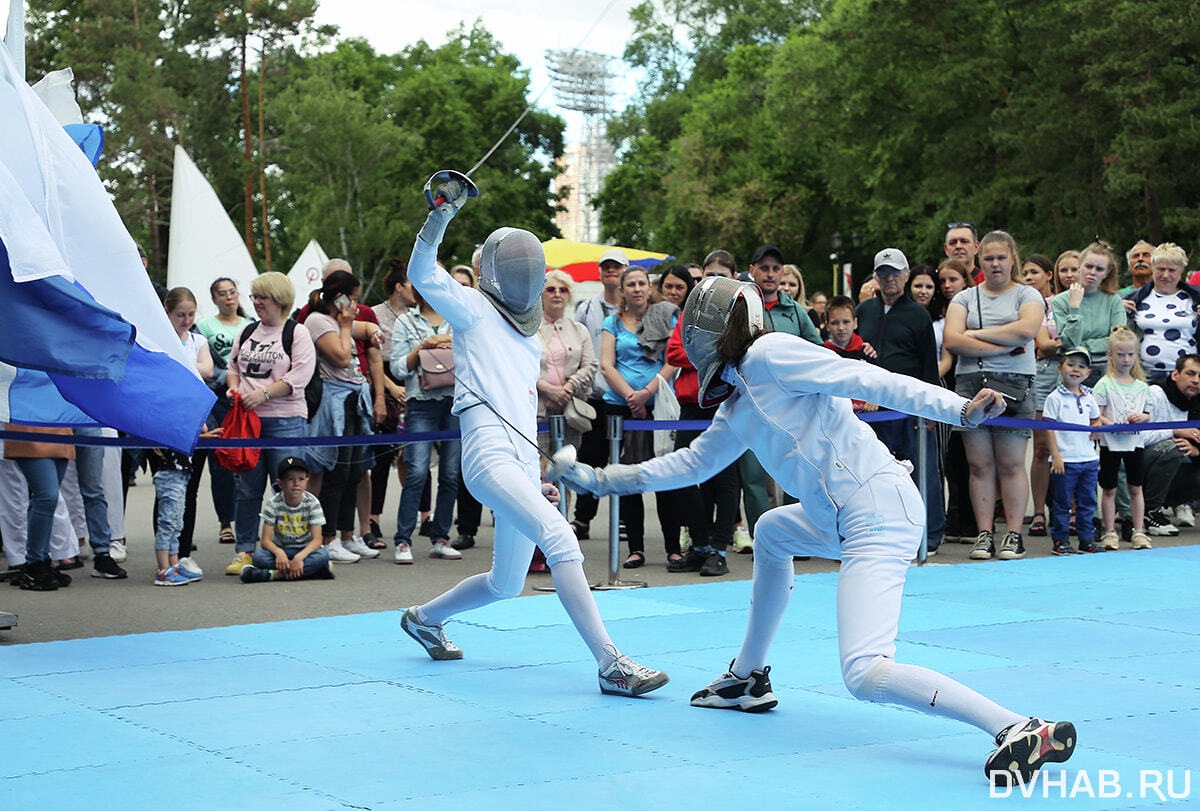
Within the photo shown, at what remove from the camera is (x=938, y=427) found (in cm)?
1034

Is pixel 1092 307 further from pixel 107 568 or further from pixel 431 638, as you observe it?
pixel 107 568

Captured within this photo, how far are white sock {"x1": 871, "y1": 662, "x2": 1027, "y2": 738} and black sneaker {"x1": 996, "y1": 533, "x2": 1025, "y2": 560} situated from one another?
20.5ft

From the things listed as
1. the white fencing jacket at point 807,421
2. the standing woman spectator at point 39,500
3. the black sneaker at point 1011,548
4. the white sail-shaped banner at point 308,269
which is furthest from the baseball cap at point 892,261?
the white sail-shaped banner at point 308,269

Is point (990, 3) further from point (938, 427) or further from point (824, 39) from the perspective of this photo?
point (938, 427)

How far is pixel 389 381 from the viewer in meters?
11.8

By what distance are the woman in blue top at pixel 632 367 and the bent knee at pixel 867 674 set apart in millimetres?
5689

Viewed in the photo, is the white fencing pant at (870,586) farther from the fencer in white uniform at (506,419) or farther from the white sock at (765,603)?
the fencer in white uniform at (506,419)

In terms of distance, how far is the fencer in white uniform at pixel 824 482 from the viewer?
15.1ft

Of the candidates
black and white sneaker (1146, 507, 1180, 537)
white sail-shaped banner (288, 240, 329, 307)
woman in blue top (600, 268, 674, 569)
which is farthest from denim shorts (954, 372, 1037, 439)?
white sail-shaped banner (288, 240, 329, 307)

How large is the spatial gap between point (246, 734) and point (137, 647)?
2179 millimetres

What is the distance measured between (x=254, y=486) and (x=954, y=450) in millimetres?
5789

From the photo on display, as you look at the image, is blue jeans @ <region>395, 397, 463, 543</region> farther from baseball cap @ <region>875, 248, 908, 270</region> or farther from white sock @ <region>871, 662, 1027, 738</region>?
white sock @ <region>871, 662, 1027, 738</region>

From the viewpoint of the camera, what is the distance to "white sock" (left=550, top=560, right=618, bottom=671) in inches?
238

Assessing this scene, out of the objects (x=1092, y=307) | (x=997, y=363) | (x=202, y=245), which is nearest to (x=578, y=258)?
(x=202, y=245)
